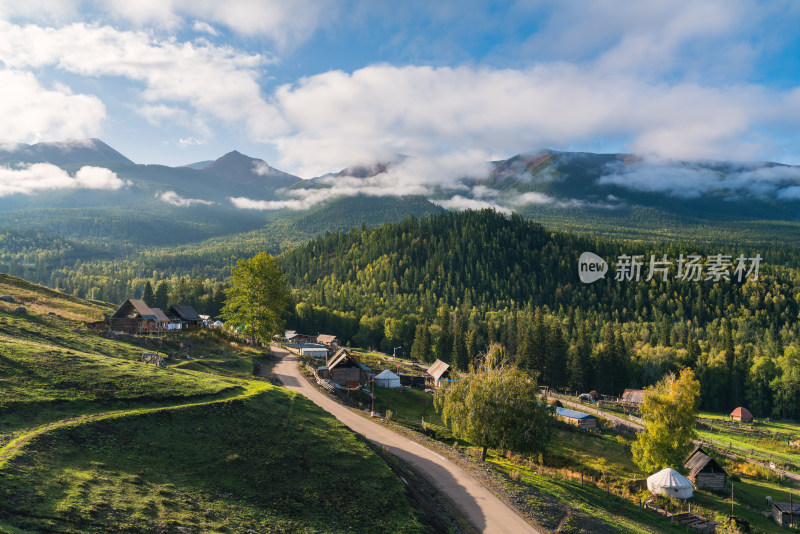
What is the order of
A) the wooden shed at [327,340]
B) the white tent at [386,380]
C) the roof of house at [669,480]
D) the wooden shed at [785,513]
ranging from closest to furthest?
the wooden shed at [785,513], the roof of house at [669,480], the white tent at [386,380], the wooden shed at [327,340]

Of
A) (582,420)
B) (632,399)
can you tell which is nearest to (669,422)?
(582,420)

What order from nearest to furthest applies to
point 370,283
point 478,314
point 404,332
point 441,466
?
point 441,466, point 404,332, point 478,314, point 370,283

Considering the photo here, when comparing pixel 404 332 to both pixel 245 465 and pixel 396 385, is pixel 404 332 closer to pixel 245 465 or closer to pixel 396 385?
pixel 396 385

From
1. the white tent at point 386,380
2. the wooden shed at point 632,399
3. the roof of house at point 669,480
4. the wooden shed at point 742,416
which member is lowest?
the wooden shed at point 742,416

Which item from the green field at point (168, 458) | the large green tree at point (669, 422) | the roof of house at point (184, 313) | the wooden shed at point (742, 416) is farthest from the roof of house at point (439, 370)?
the wooden shed at point (742, 416)

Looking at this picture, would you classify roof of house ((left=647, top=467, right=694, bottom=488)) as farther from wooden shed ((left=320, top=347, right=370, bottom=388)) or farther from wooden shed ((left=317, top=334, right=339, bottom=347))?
wooden shed ((left=317, top=334, right=339, bottom=347))

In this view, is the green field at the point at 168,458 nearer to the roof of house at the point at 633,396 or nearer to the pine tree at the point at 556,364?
the pine tree at the point at 556,364

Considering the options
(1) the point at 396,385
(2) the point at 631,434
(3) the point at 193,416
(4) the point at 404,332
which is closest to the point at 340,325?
(4) the point at 404,332

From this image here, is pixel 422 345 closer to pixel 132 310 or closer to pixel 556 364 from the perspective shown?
pixel 556 364
